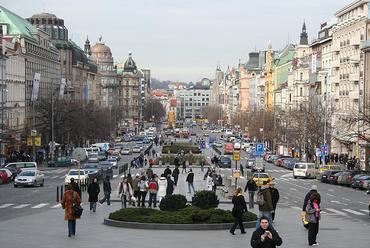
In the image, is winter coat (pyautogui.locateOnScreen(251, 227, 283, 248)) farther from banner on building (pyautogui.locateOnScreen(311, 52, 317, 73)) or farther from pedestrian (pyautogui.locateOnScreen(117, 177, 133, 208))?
banner on building (pyautogui.locateOnScreen(311, 52, 317, 73))

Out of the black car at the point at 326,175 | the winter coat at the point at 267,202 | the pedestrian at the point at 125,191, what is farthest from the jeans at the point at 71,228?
the black car at the point at 326,175

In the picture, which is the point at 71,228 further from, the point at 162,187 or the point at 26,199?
the point at 26,199

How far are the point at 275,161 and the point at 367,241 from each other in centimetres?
7906

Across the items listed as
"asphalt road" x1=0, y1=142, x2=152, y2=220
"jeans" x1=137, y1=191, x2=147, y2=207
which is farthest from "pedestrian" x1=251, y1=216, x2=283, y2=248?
"jeans" x1=137, y1=191, x2=147, y2=207

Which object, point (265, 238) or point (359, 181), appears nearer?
point (265, 238)

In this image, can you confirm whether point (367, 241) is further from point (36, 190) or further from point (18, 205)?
point (36, 190)

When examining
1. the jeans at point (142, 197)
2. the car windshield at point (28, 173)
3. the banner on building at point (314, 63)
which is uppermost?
the banner on building at point (314, 63)

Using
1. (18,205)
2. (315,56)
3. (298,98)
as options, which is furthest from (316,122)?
(18,205)

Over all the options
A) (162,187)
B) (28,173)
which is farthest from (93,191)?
(28,173)

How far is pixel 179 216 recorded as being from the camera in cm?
3078

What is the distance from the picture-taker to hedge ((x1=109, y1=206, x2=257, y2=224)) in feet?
99.1

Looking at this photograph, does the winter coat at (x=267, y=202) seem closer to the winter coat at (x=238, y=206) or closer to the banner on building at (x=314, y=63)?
the winter coat at (x=238, y=206)

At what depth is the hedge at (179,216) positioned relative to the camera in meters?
30.2

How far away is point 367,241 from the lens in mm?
27141
